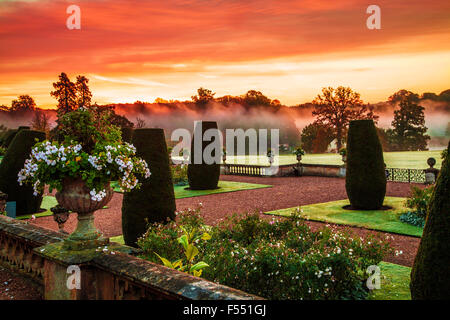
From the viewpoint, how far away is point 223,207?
1862 centimetres

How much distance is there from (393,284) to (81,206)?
640 centimetres

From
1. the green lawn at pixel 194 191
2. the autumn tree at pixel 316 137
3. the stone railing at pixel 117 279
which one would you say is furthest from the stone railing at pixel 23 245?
the autumn tree at pixel 316 137

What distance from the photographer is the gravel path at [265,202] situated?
1330 cm

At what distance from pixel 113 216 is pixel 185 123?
47965mm

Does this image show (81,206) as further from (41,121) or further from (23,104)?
(23,104)

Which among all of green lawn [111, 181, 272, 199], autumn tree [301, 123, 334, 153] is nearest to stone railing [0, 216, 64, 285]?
green lawn [111, 181, 272, 199]

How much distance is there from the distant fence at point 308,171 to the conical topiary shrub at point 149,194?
852 inches

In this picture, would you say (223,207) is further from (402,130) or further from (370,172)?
(402,130)

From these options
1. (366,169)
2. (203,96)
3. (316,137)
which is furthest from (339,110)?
(366,169)

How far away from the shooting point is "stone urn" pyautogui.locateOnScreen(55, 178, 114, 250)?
16.4 ft

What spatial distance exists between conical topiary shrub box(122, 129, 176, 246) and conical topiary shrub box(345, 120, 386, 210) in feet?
→ 29.1
